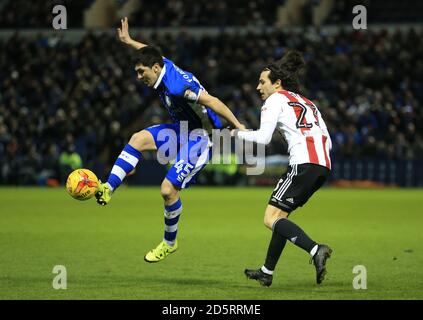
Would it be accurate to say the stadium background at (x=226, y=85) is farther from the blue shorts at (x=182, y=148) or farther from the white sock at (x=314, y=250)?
the white sock at (x=314, y=250)

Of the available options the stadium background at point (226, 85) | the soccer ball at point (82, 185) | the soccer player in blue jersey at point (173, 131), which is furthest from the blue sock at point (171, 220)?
the stadium background at point (226, 85)

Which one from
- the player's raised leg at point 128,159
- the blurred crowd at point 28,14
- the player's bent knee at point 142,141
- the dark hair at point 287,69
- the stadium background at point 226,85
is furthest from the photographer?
the blurred crowd at point 28,14

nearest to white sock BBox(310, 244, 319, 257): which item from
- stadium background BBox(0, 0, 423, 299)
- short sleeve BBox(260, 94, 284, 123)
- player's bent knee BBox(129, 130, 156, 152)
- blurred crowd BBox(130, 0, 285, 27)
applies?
short sleeve BBox(260, 94, 284, 123)

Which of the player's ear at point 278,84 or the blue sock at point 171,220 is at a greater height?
the player's ear at point 278,84

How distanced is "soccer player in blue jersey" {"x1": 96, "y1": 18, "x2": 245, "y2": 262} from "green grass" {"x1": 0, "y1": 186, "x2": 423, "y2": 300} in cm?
87

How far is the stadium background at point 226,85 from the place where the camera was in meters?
26.3

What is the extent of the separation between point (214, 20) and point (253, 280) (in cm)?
2403

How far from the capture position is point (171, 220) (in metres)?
9.95

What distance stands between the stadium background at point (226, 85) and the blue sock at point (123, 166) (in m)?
13.7

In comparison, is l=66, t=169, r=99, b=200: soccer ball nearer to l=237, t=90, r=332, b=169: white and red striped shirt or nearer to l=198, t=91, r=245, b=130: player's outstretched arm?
l=198, t=91, r=245, b=130: player's outstretched arm

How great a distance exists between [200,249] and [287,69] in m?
3.85

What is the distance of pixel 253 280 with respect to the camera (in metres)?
8.87

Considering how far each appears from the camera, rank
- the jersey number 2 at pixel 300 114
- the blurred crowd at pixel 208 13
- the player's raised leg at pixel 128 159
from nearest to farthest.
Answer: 1. the jersey number 2 at pixel 300 114
2. the player's raised leg at pixel 128 159
3. the blurred crowd at pixel 208 13
